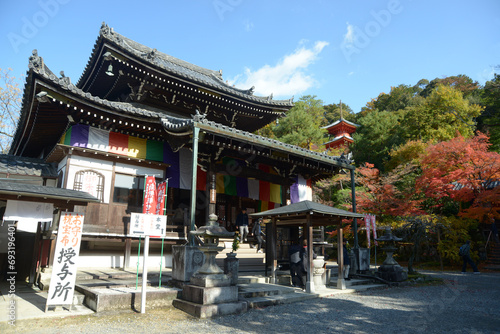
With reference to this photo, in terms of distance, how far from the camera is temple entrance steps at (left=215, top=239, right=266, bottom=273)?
37.6ft

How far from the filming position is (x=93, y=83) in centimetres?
1341

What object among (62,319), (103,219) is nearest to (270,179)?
(103,219)

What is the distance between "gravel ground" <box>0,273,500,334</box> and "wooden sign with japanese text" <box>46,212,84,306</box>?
485mm

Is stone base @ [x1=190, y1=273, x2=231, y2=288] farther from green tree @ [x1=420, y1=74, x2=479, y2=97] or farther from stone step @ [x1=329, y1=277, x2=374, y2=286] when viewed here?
green tree @ [x1=420, y1=74, x2=479, y2=97]

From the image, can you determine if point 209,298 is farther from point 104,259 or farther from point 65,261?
point 104,259

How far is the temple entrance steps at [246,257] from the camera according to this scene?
11.4 m

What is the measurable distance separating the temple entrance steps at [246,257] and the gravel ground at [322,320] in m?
4.05

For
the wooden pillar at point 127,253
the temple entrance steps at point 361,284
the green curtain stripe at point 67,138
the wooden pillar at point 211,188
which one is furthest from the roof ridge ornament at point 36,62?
the temple entrance steps at point 361,284

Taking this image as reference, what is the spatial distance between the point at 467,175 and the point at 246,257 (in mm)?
13899

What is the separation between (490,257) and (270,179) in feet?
50.9

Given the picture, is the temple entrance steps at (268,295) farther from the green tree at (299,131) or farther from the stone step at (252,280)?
the green tree at (299,131)

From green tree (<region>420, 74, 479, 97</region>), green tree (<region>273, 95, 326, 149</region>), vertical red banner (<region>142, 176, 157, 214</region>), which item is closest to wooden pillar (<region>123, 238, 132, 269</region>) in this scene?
vertical red banner (<region>142, 176, 157, 214</region>)

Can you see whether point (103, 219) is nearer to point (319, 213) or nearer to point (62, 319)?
point (62, 319)

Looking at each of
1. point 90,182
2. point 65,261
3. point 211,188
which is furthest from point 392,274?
point 90,182
